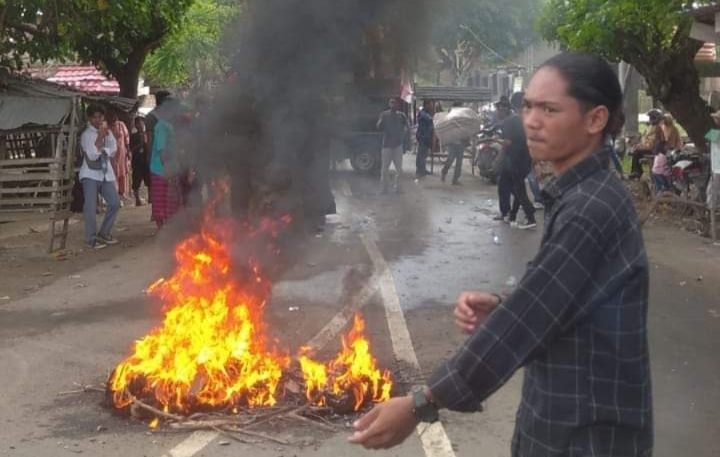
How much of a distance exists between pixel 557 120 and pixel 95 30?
13.0 meters

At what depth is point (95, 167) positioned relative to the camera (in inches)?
444

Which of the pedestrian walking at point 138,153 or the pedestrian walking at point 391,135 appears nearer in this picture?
the pedestrian walking at point 138,153

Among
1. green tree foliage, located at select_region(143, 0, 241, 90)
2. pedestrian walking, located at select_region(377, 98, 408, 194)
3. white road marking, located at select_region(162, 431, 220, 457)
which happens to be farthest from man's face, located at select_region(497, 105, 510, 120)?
white road marking, located at select_region(162, 431, 220, 457)

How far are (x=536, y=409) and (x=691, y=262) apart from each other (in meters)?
8.61

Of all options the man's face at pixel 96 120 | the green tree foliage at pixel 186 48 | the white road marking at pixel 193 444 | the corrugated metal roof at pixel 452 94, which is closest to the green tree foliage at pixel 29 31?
the man's face at pixel 96 120

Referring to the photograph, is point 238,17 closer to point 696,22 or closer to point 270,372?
point 270,372

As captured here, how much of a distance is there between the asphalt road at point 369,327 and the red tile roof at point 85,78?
38.8ft

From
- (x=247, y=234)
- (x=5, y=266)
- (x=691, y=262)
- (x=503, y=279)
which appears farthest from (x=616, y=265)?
(x=5, y=266)

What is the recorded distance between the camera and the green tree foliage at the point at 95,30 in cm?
1209

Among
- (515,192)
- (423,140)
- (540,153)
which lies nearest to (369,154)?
(423,140)

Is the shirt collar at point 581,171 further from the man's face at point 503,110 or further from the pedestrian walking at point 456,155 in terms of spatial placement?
the pedestrian walking at point 456,155

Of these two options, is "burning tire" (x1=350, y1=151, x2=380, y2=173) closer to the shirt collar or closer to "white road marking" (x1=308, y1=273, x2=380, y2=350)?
"white road marking" (x1=308, y1=273, x2=380, y2=350)

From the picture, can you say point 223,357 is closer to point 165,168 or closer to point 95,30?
point 165,168

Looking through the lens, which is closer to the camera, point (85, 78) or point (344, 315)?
point (344, 315)
